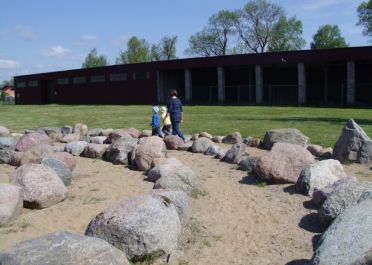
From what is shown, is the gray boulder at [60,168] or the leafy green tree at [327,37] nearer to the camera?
the gray boulder at [60,168]

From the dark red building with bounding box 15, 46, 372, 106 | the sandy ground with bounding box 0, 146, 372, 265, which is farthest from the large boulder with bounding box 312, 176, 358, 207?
the dark red building with bounding box 15, 46, 372, 106

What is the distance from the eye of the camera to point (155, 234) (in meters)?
5.80

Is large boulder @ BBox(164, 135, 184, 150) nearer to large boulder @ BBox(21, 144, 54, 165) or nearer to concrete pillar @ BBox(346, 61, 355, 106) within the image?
large boulder @ BBox(21, 144, 54, 165)

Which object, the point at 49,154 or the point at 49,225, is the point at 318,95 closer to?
the point at 49,154

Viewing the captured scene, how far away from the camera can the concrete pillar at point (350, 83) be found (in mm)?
35688

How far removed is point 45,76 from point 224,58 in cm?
2433

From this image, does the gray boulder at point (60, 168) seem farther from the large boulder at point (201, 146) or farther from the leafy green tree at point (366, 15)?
the leafy green tree at point (366, 15)

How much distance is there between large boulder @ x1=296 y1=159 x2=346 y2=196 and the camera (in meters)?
8.13

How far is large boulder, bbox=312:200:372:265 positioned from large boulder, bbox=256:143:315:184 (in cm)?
329

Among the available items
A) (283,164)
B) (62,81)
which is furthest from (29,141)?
(62,81)

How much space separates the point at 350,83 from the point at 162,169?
95.1ft

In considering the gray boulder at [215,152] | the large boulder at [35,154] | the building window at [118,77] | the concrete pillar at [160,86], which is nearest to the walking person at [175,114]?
the gray boulder at [215,152]

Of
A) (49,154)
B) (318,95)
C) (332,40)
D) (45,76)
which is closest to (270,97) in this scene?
(318,95)

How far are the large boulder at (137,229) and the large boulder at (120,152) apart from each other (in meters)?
5.42
